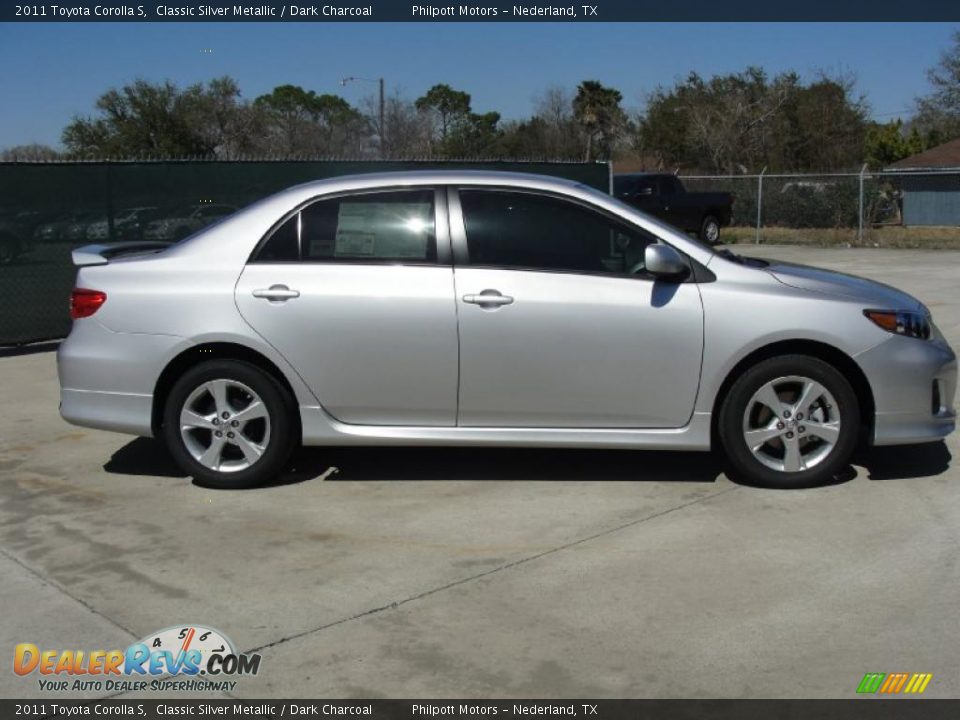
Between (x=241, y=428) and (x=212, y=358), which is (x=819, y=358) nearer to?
(x=241, y=428)

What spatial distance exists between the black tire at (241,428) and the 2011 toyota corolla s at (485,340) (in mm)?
11

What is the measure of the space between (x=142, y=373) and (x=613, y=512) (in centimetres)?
264

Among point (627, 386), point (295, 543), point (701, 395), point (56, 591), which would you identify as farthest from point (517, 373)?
point (56, 591)

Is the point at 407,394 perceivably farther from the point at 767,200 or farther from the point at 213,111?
the point at 213,111

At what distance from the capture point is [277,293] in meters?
5.77

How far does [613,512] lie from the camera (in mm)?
5492

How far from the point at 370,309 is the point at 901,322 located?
2.80 meters

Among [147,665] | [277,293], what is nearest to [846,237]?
[277,293]

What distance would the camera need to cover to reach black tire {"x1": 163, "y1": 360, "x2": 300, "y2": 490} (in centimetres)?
582

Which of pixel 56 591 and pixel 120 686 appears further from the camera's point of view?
pixel 56 591

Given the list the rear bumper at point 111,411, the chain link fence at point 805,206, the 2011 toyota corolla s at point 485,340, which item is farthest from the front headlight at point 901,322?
the chain link fence at point 805,206

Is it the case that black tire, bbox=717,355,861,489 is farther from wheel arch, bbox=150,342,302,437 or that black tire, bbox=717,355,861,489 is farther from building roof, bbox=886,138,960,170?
building roof, bbox=886,138,960,170
